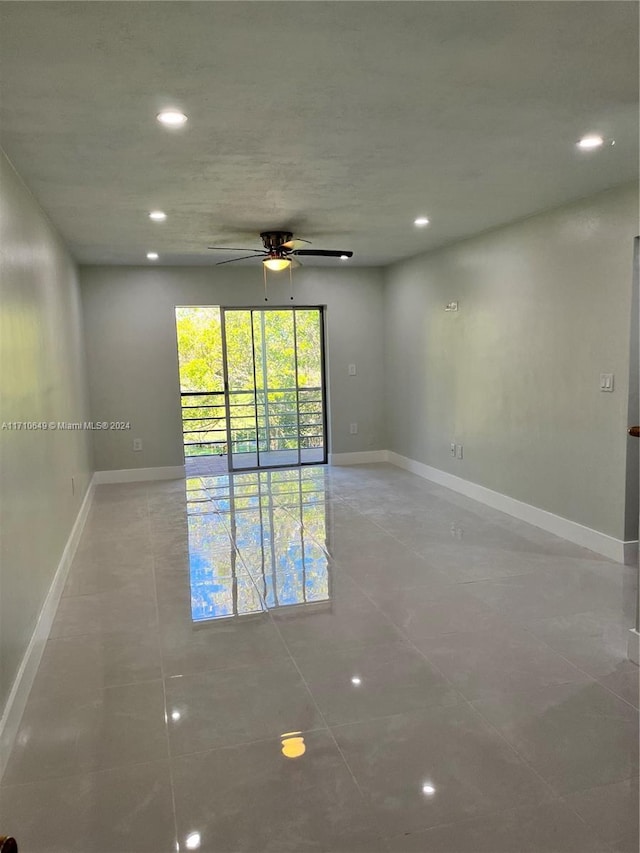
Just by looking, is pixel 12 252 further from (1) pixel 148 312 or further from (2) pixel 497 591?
(1) pixel 148 312

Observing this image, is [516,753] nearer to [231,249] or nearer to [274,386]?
[231,249]

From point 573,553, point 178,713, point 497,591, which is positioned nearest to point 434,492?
point 573,553

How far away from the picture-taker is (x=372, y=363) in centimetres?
752

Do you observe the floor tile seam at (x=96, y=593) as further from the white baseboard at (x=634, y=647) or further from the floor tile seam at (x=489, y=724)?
the white baseboard at (x=634, y=647)

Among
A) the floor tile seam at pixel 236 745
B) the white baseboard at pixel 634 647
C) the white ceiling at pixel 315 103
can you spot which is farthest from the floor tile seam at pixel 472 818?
the white ceiling at pixel 315 103

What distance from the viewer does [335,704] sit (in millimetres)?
2402

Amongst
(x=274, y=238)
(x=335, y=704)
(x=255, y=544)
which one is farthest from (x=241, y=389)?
(x=335, y=704)

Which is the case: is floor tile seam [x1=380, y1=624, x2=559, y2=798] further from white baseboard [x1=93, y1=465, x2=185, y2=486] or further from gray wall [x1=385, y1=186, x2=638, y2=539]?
white baseboard [x1=93, y1=465, x2=185, y2=486]

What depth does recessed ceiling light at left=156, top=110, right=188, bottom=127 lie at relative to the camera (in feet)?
8.05

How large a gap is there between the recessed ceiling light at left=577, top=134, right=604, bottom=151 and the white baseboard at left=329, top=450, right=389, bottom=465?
4.91 meters

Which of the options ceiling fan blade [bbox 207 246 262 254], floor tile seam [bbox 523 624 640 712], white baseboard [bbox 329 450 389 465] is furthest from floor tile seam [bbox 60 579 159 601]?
white baseboard [bbox 329 450 389 465]

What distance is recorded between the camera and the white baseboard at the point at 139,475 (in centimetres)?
675

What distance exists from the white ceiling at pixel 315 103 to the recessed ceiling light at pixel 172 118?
2.2 inches

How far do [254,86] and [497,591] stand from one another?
110 inches
